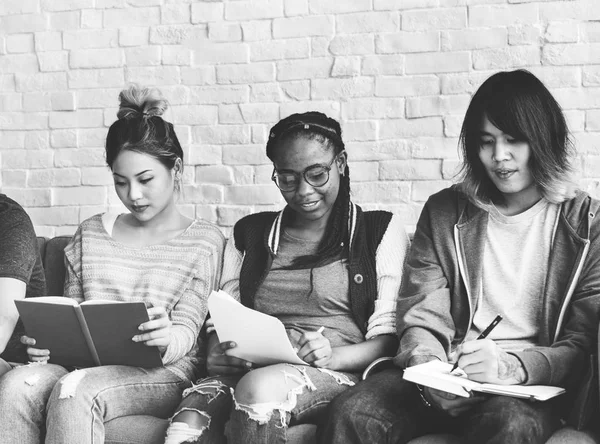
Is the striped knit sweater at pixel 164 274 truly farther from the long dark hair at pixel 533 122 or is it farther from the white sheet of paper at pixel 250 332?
the long dark hair at pixel 533 122

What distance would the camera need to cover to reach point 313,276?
2307 millimetres

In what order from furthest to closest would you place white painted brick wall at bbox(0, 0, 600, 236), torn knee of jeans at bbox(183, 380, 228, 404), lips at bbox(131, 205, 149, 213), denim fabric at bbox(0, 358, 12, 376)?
1. white painted brick wall at bbox(0, 0, 600, 236)
2. lips at bbox(131, 205, 149, 213)
3. denim fabric at bbox(0, 358, 12, 376)
4. torn knee of jeans at bbox(183, 380, 228, 404)

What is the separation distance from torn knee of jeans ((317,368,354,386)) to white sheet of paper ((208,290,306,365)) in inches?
3.3

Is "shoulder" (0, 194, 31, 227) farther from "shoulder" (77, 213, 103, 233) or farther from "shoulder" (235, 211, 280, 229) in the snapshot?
"shoulder" (235, 211, 280, 229)

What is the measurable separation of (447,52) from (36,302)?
1.46 meters

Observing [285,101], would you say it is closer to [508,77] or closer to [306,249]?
[306,249]

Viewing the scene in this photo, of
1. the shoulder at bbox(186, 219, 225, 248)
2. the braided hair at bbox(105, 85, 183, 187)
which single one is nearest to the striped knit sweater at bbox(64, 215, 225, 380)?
the shoulder at bbox(186, 219, 225, 248)

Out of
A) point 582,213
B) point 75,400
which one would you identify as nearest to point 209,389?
point 75,400

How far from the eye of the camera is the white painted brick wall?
8.80 feet

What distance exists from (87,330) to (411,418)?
2.73 ft

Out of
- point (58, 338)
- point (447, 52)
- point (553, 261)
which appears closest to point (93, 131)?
point (58, 338)

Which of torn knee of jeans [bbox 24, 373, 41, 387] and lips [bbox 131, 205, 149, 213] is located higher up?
lips [bbox 131, 205, 149, 213]

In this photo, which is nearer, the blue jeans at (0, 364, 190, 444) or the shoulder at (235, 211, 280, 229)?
the blue jeans at (0, 364, 190, 444)

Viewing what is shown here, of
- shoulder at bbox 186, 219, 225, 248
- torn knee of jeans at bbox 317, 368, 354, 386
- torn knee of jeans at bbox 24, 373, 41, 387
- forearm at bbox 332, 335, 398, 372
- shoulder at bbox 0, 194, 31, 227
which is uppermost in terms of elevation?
shoulder at bbox 0, 194, 31, 227
